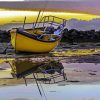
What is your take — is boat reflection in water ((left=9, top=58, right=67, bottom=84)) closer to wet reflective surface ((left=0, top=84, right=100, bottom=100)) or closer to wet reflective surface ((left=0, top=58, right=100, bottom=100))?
wet reflective surface ((left=0, top=58, right=100, bottom=100))

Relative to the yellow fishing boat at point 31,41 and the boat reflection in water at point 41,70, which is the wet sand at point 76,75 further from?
the yellow fishing boat at point 31,41

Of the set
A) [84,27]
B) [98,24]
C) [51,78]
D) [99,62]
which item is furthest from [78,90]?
[98,24]

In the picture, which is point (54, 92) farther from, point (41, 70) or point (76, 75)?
point (41, 70)

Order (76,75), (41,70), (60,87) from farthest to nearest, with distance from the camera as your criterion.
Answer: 1. (41,70)
2. (76,75)
3. (60,87)

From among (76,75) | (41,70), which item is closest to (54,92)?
(76,75)

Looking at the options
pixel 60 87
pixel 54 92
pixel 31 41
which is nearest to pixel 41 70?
pixel 60 87

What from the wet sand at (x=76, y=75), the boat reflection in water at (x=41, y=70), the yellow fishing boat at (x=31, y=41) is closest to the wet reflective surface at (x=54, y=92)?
the wet sand at (x=76, y=75)

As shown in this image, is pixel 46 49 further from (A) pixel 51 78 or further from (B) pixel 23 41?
(A) pixel 51 78

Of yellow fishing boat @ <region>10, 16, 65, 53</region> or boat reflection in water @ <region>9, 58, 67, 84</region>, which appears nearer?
boat reflection in water @ <region>9, 58, 67, 84</region>

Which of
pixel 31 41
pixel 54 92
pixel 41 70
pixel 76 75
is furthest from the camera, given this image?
pixel 31 41

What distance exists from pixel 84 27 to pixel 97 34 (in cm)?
639

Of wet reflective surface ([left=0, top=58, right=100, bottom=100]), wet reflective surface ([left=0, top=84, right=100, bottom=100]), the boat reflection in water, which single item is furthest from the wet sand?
wet reflective surface ([left=0, top=84, right=100, bottom=100])

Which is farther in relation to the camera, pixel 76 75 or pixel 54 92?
pixel 76 75

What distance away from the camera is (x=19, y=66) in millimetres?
17922
